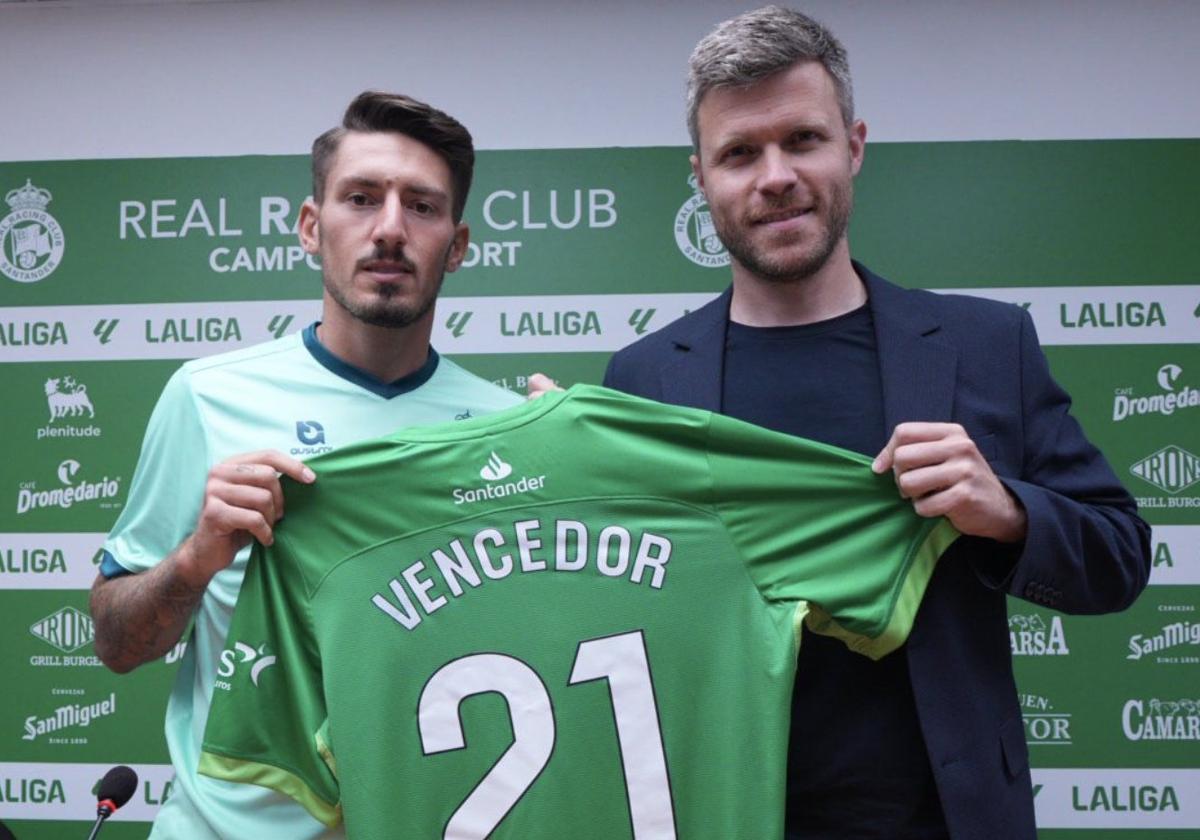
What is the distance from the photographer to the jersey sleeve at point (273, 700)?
1254 millimetres

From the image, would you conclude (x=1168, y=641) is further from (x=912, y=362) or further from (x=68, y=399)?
(x=68, y=399)

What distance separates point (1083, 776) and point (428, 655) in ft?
6.64

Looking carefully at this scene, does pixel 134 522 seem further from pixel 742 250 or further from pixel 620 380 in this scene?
pixel 742 250

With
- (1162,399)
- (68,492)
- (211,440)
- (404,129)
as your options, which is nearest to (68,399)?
(68,492)

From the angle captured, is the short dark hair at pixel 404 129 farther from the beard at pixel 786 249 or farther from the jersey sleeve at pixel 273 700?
the jersey sleeve at pixel 273 700

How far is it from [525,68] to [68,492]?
161 centimetres

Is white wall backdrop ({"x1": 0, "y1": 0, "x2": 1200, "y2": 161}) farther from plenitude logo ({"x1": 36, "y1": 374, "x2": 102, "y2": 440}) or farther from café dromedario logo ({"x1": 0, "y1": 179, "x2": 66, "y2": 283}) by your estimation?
plenitude logo ({"x1": 36, "y1": 374, "x2": 102, "y2": 440})

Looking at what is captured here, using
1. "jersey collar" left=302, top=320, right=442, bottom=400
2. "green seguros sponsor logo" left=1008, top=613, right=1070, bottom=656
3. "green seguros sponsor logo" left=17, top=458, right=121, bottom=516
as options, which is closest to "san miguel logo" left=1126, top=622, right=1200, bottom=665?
"green seguros sponsor logo" left=1008, top=613, right=1070, bottom=656

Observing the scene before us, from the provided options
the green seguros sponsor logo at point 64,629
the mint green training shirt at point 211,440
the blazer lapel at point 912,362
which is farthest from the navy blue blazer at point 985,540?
the green seguros sponsor logo at point 64,629

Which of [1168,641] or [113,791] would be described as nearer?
[113,791]

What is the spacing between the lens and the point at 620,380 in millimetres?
1529

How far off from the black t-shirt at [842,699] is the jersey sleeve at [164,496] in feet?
2.38

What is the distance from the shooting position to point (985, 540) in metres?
1.30

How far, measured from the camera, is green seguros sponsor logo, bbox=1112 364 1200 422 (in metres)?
2.66
